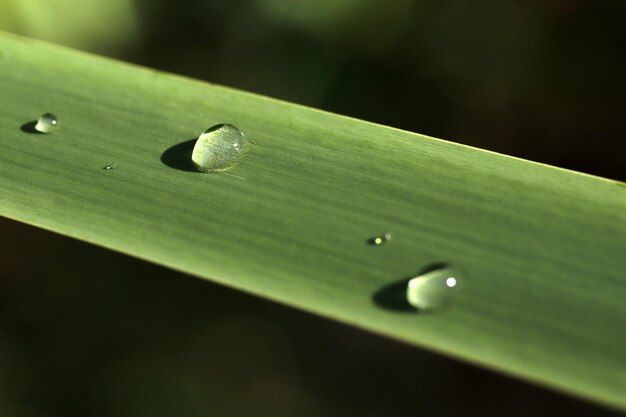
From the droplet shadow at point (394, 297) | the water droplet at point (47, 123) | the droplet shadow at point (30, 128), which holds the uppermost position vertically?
the water droplet at point (47, 123)

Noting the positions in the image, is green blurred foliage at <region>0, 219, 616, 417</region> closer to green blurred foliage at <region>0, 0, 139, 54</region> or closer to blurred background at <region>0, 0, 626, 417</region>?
blurred background at <region>0, 0, 626, 417</region>

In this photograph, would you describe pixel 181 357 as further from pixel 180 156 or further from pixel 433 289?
pixel 433 289

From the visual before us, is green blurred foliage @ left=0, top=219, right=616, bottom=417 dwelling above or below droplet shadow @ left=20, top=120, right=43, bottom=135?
below

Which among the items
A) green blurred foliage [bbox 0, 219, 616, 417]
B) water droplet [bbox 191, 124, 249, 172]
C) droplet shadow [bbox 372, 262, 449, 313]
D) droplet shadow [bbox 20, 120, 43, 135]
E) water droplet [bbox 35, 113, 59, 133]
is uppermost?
water droplet [bbox 191, 124, 249, 172]

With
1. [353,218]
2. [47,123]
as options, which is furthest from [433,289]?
[47,123]

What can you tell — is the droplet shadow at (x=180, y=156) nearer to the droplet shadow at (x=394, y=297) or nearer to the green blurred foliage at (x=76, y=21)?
the droplet shadow at (x=394, y=297)

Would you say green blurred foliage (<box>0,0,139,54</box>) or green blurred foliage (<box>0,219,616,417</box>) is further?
green blurred foliage (<box>0,0,139,54</box>)

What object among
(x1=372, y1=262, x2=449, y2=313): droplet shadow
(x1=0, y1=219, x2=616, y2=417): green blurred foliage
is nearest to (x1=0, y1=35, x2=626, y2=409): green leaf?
(x1=372, y1=262, x2=449, y2=313): droplet shadow

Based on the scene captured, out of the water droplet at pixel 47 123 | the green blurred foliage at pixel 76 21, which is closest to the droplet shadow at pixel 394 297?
the water droplet at pixel 47 123
